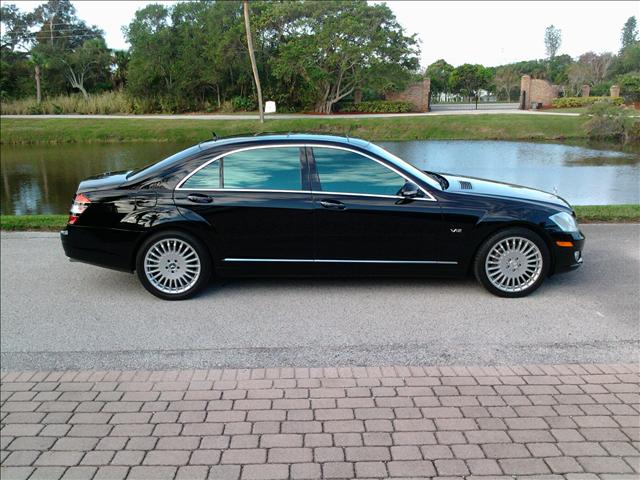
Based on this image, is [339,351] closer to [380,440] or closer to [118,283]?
[380,440]

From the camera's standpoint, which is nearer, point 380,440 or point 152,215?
point 380,440

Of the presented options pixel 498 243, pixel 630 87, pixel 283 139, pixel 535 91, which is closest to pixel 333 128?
pixel 630 87

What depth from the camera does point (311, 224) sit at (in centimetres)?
546

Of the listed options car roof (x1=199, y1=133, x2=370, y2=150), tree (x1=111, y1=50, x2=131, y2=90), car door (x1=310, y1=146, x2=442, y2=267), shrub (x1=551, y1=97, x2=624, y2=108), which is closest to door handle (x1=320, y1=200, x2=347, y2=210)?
car door (x1=310, y1=146, x2=442, y2=267)

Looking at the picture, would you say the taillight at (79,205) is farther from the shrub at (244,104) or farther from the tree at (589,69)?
the shrub at (244,104)

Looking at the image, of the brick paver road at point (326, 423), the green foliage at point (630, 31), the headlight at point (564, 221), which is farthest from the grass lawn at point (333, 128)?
the brick paver road at point (326, 423)

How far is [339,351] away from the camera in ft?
14.4

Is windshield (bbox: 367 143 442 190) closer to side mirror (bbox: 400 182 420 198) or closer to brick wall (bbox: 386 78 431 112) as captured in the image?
side mirror (bbox: 400 182 420 198)

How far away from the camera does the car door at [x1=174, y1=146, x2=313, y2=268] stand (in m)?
5.47

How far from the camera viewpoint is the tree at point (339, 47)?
127 ft

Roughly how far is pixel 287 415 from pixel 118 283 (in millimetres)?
3324

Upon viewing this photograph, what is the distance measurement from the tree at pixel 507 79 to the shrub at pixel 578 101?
18038 millimetres

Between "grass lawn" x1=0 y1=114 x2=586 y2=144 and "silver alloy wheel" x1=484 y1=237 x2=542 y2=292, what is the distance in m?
24.1

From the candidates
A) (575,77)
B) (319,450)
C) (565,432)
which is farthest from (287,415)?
(575,77)
